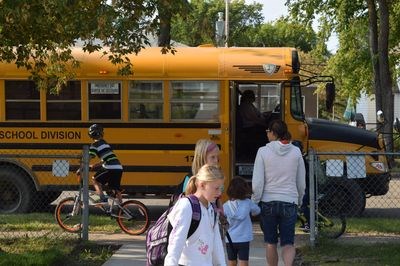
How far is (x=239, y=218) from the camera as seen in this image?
22.9 feet

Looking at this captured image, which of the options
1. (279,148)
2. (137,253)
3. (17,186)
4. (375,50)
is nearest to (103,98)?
(17,186)

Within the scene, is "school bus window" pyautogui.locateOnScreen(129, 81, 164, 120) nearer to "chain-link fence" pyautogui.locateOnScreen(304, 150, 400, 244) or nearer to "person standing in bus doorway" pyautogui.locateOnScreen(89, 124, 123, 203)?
"person standing in bus doorway" pyautogui.locateOnScreen(89, 124, 123, 203)

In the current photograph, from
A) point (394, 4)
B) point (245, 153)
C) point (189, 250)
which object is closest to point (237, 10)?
point (394, 4)

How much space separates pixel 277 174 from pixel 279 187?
14cm

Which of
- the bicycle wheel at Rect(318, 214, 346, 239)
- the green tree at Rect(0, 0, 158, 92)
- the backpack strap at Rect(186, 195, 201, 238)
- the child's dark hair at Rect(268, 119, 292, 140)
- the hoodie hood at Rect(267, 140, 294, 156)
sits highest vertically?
the green tree at Rect(0, 0, 158, 92)

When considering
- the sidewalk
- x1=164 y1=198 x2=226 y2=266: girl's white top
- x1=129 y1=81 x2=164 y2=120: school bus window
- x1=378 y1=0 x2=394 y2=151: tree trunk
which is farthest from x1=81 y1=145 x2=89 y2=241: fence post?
x1=378 y1=0 x2=394 y2=151: tree trunk

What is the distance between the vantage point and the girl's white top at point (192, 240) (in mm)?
4590

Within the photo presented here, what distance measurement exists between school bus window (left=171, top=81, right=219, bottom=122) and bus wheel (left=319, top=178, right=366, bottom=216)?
7.76 ft

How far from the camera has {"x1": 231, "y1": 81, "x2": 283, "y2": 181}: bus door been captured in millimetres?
12156

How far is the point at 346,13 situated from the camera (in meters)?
25.2

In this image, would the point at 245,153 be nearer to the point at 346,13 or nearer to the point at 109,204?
the point at 109,204

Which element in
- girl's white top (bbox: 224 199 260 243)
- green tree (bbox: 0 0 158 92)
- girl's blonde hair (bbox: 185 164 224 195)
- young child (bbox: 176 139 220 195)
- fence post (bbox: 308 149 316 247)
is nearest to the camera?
girl's blonde hair (bbox: 185 164 224 195)

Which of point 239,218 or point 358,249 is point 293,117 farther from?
point 239,218

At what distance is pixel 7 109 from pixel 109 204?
3.03 meters
